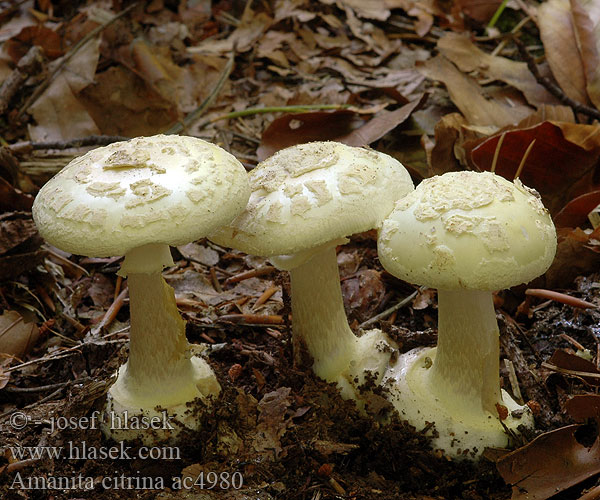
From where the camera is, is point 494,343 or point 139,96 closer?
point 494,343

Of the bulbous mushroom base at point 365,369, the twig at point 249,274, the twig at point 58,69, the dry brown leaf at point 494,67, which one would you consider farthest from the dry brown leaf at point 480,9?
the bulbous mushroom base at point 365,369

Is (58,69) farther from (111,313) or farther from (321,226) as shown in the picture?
(321,226)

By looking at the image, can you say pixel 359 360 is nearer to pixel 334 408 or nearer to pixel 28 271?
pixel 334 408

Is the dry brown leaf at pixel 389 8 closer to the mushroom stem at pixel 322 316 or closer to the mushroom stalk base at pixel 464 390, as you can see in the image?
the mushroom stem at pixel 322 316

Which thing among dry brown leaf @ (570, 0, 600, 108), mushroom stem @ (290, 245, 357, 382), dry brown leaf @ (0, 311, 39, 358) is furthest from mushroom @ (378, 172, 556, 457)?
dry brown leaf @ (570, 0, 600, 108)

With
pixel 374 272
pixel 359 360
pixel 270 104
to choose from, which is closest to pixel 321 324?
pixel 359 360

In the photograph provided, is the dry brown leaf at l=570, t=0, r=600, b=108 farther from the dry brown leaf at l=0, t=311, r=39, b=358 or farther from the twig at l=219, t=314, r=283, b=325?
the dry brown leaf at l=0, t=311, r=39, b=358
